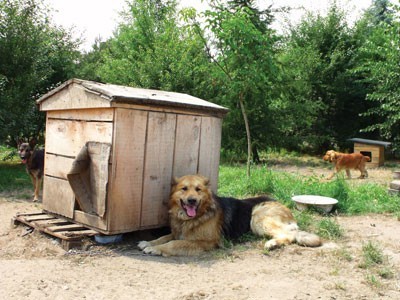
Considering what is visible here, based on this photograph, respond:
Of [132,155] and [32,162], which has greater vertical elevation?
[132,155]

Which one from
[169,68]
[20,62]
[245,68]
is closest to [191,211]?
[245,68]

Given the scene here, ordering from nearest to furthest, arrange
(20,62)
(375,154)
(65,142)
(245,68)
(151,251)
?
(151,251) → (65,142) → (245,68) → (20,62) → (375,154)

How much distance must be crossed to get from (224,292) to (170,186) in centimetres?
202

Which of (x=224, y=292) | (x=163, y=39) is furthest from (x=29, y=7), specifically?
(x=224, y=292)

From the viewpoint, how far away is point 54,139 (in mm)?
5418

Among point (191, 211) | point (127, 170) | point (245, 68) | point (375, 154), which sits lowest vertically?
point (191, 211)

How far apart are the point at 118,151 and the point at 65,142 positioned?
47.2 inches

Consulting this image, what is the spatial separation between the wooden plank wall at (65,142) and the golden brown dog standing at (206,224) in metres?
1.14

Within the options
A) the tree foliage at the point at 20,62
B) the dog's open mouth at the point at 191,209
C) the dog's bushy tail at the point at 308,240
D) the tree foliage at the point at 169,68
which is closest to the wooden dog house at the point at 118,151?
the dog's open mouth at the point at 191,209

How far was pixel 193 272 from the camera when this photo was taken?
3820 mm

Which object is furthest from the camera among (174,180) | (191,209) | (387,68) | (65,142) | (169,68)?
(169,68)

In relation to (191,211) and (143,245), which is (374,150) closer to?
(191,211)

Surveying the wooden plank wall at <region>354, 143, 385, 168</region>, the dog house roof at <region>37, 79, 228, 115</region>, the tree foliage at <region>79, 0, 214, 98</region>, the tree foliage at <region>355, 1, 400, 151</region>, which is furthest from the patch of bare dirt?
the wooden plank wall at <region>354, 143, 385, 168</region>

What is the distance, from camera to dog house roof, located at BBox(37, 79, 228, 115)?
14.3 feet
